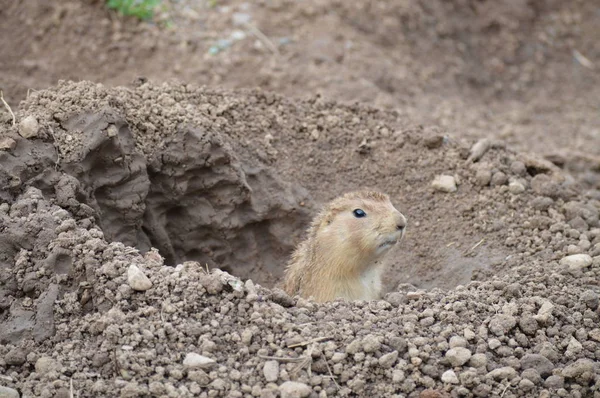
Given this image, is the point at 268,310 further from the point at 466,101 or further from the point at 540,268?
the point at 466,101

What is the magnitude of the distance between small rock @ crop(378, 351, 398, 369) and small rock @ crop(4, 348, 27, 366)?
1.88m

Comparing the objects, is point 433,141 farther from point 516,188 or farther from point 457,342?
point 457,342

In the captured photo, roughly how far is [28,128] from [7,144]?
20 cm

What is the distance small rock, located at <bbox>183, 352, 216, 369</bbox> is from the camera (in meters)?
4.01

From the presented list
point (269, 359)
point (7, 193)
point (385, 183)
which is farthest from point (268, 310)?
point (385, 183)

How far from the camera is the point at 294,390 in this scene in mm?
3955

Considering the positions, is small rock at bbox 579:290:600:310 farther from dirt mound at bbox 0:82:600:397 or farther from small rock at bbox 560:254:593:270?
small rock at bbox 560:254:593:270

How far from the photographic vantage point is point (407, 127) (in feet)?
23.5

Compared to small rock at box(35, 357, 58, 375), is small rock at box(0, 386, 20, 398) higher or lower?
lower

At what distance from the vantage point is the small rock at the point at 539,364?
4324 millimetres

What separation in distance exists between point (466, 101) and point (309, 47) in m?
2.11

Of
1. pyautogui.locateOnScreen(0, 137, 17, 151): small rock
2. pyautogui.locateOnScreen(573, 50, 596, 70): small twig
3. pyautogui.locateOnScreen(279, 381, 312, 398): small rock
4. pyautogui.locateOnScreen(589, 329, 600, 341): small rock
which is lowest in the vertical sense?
pyautogui.locateOnScreen(573, 50, 596, 70): small twig

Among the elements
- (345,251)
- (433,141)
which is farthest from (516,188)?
(345,251)

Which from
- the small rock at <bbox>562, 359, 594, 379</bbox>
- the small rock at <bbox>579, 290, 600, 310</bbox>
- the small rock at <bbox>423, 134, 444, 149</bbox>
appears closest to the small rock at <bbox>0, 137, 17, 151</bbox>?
the small rock at <bbox>423, 134, 444, 149</bbox>
